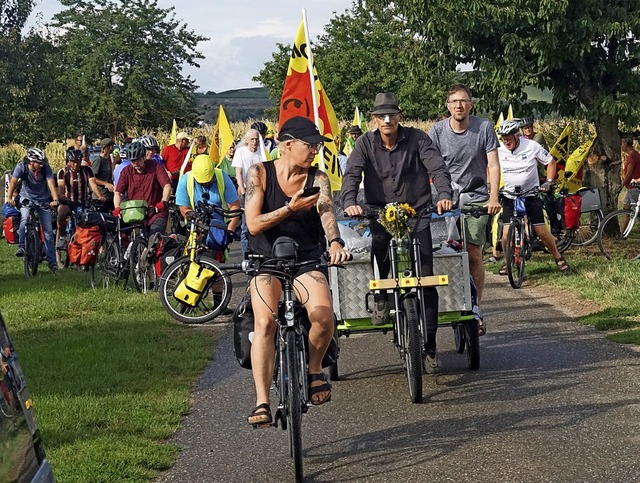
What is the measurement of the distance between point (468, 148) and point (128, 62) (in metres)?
61.4

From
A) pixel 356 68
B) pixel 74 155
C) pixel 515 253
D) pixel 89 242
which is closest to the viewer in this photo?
pixel 515 253

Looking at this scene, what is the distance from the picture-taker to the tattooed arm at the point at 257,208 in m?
7.20

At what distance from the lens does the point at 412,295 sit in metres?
8.98

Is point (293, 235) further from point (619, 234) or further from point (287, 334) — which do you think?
point (619, 234)

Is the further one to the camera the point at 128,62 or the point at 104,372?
the point at 128,62

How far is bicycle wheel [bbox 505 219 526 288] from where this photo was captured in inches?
613

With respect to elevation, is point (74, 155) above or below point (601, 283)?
above

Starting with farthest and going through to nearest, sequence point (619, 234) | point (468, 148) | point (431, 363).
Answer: point (619, 234), point (468, 148), point (431, 363)

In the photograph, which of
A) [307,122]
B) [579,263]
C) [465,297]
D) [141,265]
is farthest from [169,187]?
[307,122]

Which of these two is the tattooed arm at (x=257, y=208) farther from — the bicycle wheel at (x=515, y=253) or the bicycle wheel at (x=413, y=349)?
the bicycle wheel at (x=515, y=253)

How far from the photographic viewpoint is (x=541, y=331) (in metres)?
11.8

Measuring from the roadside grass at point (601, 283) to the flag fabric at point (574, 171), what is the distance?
1023 mm

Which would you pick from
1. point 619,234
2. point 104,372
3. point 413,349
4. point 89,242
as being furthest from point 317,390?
point 619,234

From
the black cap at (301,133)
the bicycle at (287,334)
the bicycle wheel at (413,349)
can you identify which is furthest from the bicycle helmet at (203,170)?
the bicycle at (287,334)
